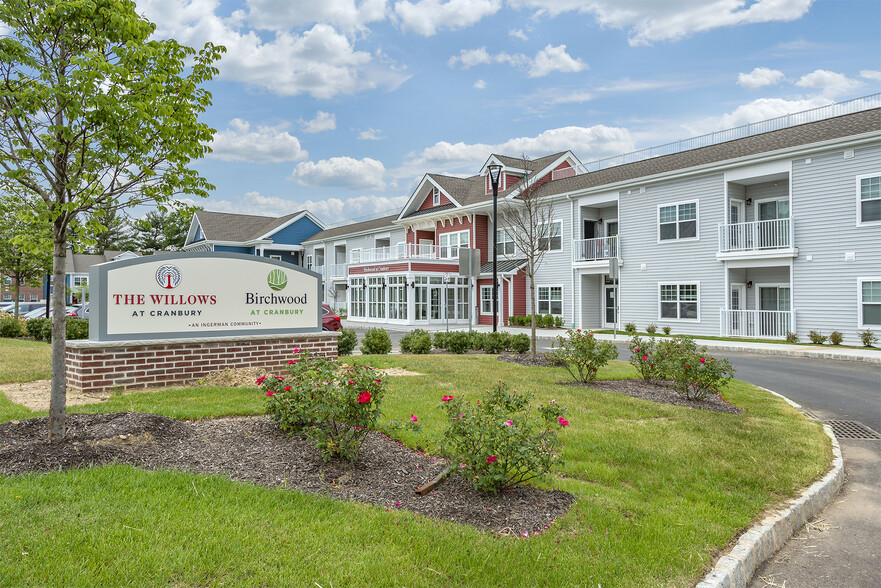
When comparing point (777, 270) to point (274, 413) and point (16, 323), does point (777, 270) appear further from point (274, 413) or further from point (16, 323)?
point (16, 323)

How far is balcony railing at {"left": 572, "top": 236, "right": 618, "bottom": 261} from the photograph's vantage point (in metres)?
26.5

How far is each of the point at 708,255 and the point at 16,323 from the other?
2541cm

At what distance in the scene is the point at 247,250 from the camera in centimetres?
5000

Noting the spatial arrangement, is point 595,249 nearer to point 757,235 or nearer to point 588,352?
point 757,235

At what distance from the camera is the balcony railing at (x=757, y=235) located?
20.4 metres

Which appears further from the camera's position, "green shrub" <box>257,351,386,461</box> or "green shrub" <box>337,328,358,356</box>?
"green shrub" <box>337,328,358,356</box>

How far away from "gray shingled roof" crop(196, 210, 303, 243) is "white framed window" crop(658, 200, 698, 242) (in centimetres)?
3372

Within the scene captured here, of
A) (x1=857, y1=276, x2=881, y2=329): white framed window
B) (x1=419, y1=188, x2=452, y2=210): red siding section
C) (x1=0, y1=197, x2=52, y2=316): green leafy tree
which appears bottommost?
(x1=857, y1=276, x2=881, y2=329): white framed window

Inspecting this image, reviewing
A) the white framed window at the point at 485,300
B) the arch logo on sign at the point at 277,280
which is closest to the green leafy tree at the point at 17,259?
the arch logo on sign at the point at 277,280

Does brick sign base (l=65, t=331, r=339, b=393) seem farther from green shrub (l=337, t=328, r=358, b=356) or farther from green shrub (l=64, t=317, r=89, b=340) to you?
green shrub (l=64, t=317, r=89, b=340)

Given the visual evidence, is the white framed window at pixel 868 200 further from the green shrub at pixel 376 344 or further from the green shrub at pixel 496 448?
the green shrub at pixel 496 448

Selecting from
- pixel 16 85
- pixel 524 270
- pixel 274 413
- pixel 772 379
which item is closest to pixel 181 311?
pixel 274 413

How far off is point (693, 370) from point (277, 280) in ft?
23.4

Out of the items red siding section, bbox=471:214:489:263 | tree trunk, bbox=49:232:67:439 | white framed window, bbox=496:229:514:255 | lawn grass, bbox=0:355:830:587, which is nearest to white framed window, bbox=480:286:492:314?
red siding section, bbox=471:214:489:263
